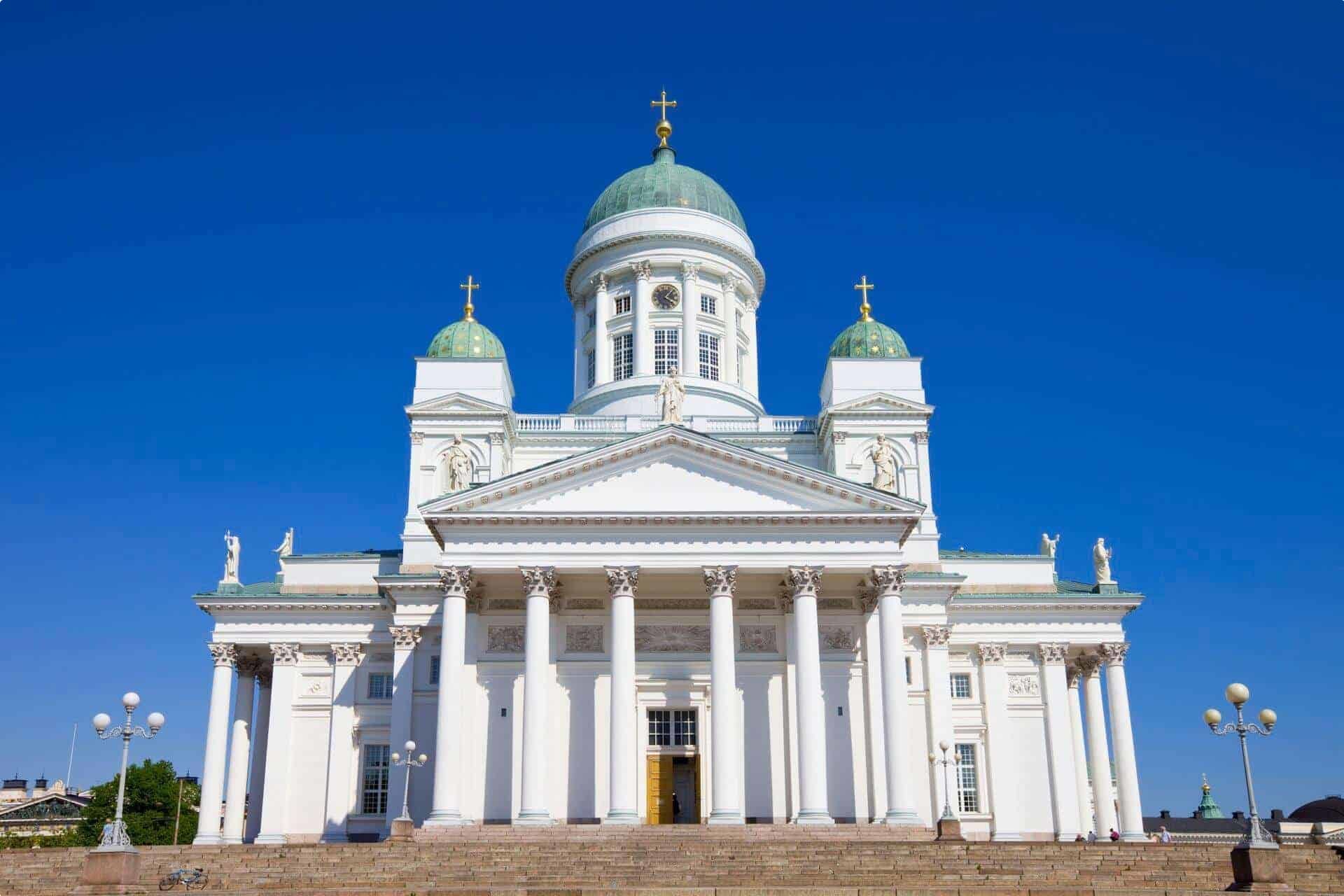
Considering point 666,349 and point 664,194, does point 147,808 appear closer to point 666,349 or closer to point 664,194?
point 666,349

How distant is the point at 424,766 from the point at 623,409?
17796 millimetres

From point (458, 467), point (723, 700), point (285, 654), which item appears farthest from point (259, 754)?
point (723, 700)

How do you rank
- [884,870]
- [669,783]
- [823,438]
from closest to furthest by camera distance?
[884,870], [669,783], [823,438]

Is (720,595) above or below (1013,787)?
above

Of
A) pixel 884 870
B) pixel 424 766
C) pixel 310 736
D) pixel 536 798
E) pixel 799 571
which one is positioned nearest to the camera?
pixel 884 870

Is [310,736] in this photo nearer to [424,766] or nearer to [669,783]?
[424,766]

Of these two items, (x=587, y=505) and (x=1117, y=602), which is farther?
(x=1117, y=602)

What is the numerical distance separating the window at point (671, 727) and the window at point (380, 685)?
11.3 metres

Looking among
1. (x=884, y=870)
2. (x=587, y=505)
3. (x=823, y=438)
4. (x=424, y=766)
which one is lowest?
(x=884, y=870)

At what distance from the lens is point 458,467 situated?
46625mm

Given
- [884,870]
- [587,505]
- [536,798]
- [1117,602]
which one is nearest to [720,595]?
[587,505]

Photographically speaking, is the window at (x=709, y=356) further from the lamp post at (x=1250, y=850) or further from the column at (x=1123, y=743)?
the lamp post at (x=1250, y=850)

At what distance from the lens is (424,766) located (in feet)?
143

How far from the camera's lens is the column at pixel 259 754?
1879 inches
